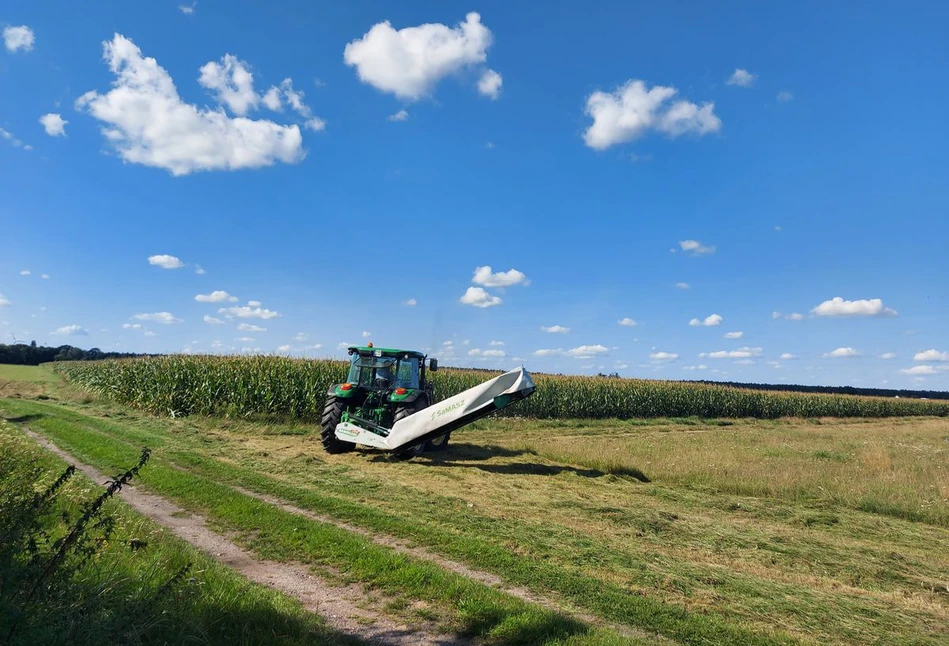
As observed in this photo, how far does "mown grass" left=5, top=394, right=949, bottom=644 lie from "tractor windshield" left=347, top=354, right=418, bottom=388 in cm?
191

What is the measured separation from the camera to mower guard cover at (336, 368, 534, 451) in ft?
35.2

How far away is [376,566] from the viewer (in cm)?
531

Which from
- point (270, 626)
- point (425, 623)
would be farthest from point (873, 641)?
point (270, 626)

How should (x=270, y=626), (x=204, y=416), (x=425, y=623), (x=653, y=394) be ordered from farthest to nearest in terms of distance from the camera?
(x=653, y=394) → (x=204, y=416) → (x=425, y=623) → (x=270, y=626)

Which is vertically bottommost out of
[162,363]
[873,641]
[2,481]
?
[873,641]

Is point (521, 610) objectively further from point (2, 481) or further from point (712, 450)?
point (712, 450)

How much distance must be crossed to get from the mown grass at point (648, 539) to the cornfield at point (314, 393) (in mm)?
6146

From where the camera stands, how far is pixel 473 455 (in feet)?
44.9

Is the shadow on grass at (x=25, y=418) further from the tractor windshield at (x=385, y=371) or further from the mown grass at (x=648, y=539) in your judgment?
the tractor windshield at (x=385, y=371)

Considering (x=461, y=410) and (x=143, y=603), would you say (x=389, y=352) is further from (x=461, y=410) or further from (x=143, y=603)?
(x=143, y=603)

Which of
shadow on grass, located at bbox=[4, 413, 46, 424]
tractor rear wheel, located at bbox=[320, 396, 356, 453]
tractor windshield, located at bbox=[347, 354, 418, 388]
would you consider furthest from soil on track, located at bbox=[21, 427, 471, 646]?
shadow on grass, located at bbox=[4, 413, 46, 424]

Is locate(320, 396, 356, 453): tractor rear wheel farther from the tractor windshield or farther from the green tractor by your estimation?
the tractor windshield

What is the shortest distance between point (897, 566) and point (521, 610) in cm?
476

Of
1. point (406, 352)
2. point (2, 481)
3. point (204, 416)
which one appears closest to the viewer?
point (2, 481)
